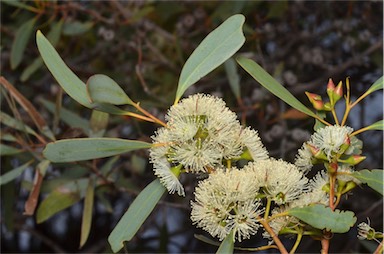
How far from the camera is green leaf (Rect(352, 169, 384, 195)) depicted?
0.76 meters

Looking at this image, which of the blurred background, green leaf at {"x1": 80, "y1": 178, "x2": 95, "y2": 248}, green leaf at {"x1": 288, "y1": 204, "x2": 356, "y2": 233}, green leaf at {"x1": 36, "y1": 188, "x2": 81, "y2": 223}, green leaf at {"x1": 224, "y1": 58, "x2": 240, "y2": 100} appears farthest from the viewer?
the blurred background

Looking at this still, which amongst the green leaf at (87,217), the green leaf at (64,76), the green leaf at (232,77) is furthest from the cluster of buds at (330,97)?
the green leaf at (232,77)

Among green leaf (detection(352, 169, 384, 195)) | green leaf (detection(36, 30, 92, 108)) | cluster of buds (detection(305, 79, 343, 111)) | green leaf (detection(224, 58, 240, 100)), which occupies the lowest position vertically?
green leaf (detection(352, 169, 384, 195))

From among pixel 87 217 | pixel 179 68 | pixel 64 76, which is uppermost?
pixel 179 68

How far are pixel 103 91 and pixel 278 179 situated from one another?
0.21 metres

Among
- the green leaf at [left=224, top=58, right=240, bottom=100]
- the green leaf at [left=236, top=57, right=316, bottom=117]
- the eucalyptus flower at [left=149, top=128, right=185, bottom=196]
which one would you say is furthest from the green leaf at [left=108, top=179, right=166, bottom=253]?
the green leaf at [left=224, top=58, right=240, bottom=100]

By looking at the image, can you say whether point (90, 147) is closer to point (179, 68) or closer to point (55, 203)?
point (55, 203)

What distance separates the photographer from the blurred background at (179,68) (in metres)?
1.82

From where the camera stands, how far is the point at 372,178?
2.50ft

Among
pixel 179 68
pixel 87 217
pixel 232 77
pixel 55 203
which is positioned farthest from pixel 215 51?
pixel 179 68

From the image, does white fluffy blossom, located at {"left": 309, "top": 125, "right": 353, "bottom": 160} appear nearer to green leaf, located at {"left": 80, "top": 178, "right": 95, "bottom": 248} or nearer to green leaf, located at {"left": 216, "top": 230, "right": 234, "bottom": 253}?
green leaf, located at {"left": 216, "top": 230, "right": 234, "bottom": 253}

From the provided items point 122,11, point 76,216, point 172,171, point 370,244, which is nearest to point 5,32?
point 122,11

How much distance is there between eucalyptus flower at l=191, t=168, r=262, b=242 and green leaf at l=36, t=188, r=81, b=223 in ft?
2.16

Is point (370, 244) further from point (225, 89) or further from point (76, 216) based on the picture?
point (76, 216)
